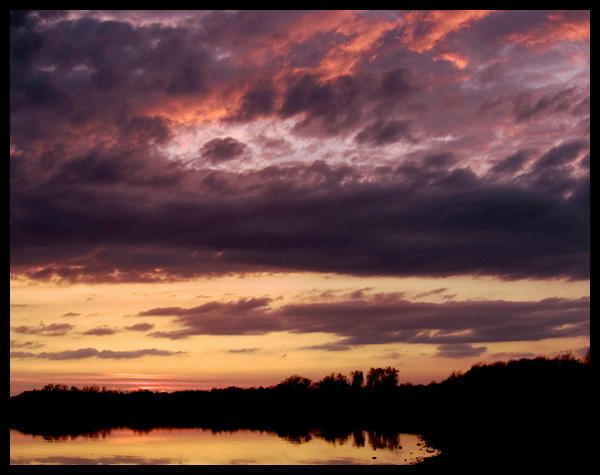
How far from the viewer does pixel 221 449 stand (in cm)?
4678

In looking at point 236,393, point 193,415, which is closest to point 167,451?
point 193,415

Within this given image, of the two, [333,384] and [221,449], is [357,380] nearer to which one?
[333,384]

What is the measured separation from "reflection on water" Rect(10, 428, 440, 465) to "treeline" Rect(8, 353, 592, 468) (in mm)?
3377

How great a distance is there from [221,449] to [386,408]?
178 ft

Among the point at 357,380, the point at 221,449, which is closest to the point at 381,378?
the point at 357,380

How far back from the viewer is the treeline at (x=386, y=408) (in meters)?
45.5

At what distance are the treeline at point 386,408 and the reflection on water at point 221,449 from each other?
338 cm

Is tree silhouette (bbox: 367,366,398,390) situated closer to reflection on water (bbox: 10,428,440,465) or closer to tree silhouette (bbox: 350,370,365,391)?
tree silhouette (bbox: 350,370,365,391)

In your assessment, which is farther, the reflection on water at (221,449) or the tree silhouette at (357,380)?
the tree silhouette at (357,380)

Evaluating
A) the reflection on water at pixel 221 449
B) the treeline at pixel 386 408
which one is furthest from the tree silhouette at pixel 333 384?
the reflection on water at pixel 221 449


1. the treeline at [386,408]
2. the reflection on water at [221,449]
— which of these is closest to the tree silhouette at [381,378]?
the treeline at [386,408]

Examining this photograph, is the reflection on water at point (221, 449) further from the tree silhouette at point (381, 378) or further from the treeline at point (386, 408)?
the tree silhouette at point (381, 378)
